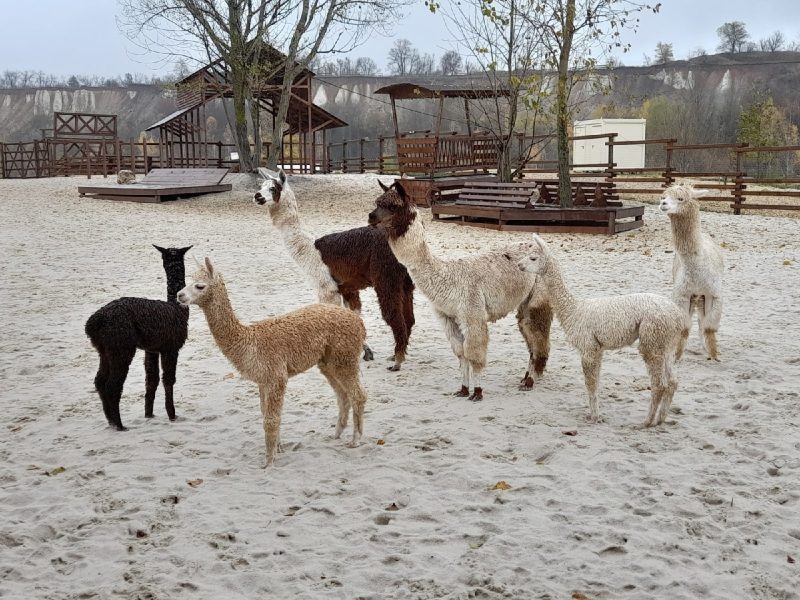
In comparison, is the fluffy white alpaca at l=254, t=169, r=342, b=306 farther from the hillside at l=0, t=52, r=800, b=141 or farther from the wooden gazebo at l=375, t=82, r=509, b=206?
the hillside at l=0, t=52, r=800, b=141

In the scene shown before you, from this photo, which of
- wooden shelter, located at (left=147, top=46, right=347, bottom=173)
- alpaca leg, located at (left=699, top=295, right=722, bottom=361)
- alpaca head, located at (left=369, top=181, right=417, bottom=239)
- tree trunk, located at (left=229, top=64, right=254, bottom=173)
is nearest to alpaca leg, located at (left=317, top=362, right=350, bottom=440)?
alpaca head, located at (left=369, top=181, right=417, bottom=239)

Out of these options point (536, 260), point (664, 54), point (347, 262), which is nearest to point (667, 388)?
point (536, 260)

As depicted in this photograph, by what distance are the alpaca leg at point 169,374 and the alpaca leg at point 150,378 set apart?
0.36 feet

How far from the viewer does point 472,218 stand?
16.5 meters

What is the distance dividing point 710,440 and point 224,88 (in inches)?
907

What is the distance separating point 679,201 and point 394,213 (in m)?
2.57

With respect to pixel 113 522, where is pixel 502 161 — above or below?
above

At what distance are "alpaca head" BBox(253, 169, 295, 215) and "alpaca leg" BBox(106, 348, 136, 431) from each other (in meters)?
2.13

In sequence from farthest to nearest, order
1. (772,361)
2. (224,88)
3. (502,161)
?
(224,88), (502,161), (772,361)

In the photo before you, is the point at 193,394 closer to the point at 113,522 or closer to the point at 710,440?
→ the point at 113,522

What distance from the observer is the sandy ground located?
3.36 meters

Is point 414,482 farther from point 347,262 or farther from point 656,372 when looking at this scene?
point 347,262

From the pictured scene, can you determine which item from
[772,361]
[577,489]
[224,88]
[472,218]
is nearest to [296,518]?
[577,489]

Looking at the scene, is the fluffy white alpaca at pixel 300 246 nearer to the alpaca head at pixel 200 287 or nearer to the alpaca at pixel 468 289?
the alpaca at pixel 468 289
